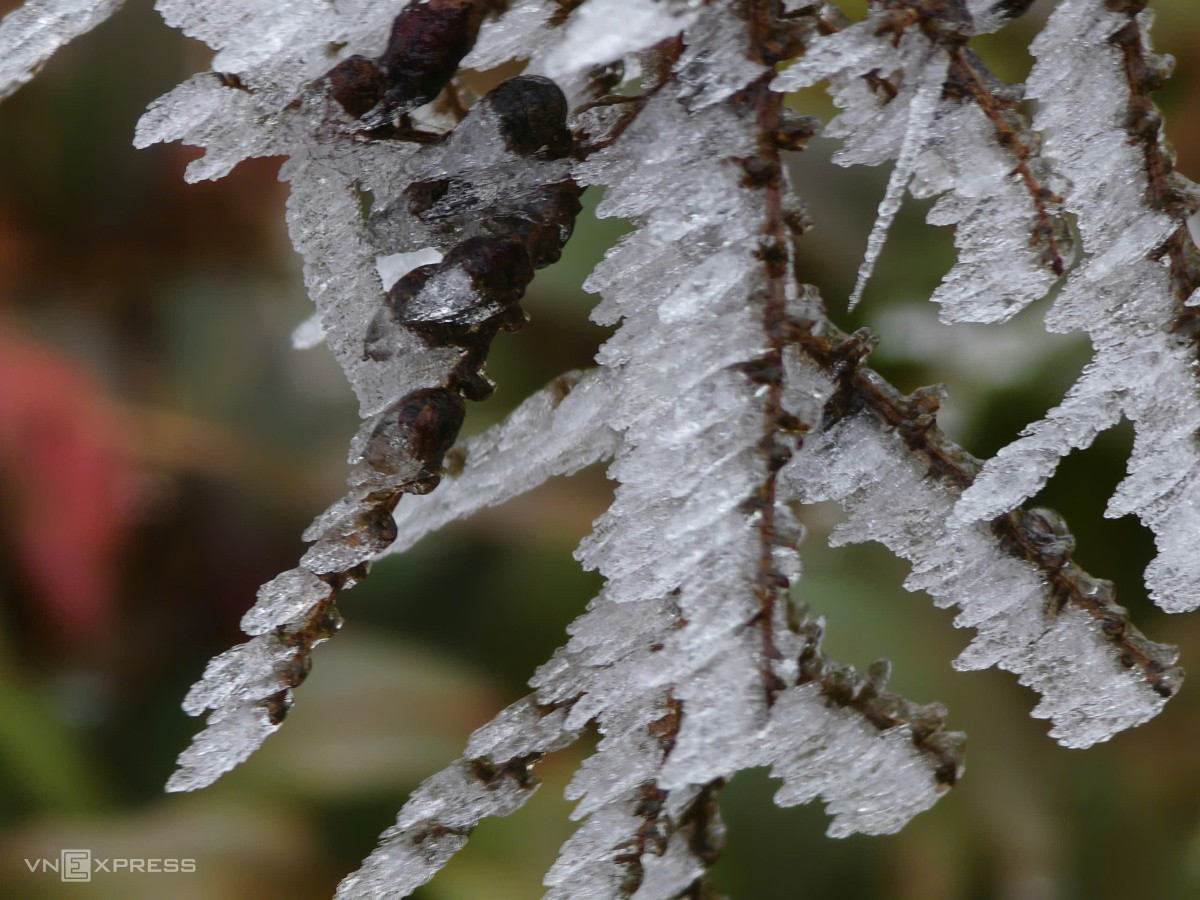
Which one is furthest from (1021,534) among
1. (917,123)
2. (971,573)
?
(917,123)

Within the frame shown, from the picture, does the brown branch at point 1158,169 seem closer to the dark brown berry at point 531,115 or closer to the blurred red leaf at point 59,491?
the dark brown berry at point 531,115

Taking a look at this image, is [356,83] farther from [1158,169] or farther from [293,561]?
[293,561]

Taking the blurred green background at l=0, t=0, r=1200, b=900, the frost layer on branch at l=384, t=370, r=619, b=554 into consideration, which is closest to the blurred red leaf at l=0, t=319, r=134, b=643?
the blurred green background at l=0, t=0, r=1200, b=900

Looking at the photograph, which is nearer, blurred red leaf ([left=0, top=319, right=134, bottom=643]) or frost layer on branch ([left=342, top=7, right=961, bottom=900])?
frost layer on branch ([left=342, top=7, right=961, bottom=900])

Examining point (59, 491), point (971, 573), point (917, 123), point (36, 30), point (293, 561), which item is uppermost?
point (36, 30)

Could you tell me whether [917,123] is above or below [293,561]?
above

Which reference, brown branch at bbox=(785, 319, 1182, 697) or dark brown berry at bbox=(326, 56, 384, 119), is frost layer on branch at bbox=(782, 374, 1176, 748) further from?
dark brown berry at bbox=(326, 56, 384, 119)

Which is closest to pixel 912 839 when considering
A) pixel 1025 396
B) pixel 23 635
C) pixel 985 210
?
pixel 1025 396
